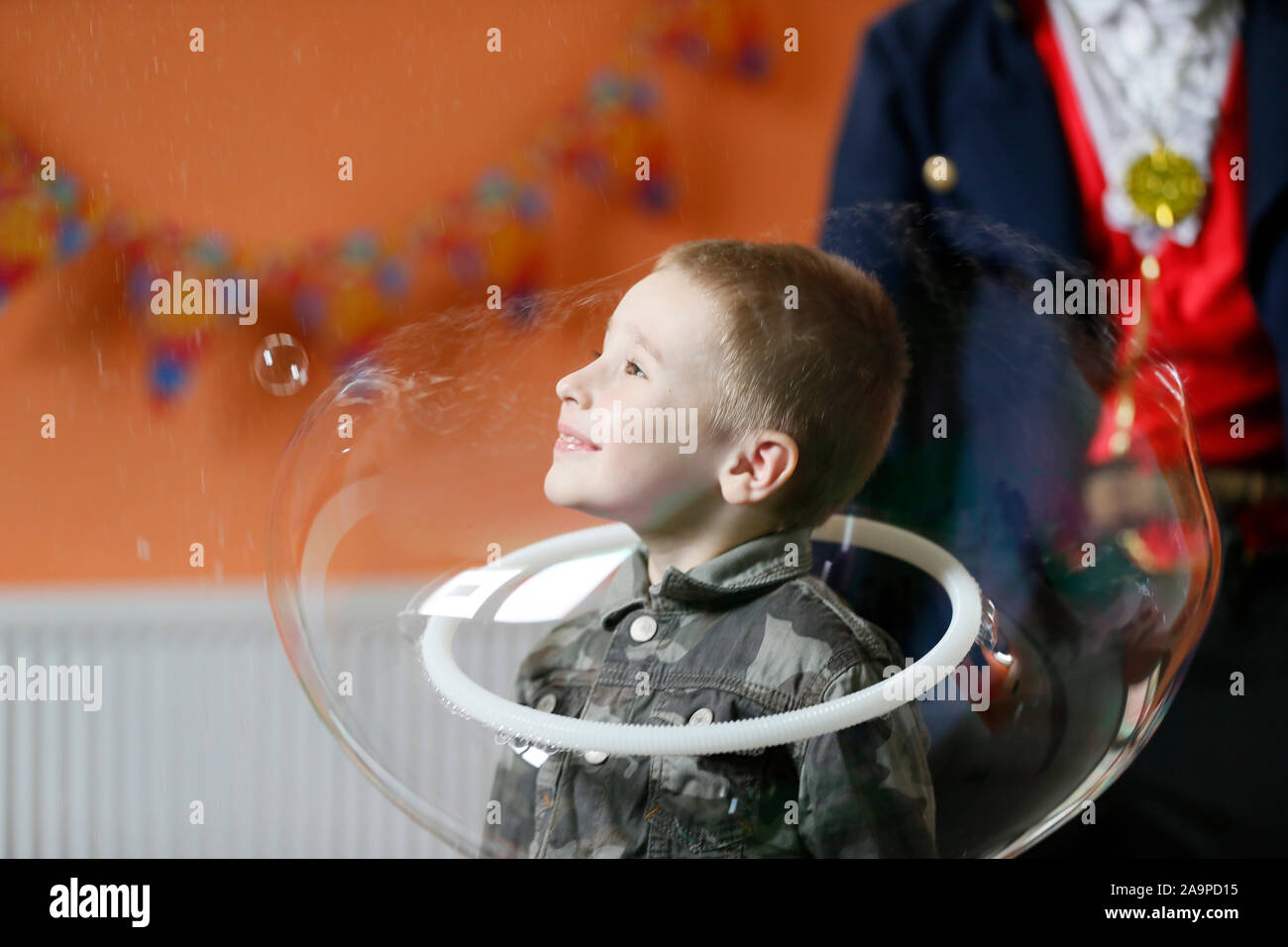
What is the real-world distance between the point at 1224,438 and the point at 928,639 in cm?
41

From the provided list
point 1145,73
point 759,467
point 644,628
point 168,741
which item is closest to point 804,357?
point 759,467

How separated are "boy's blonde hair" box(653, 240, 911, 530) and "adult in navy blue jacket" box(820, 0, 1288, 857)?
0.87 feet

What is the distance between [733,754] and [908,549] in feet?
0.64

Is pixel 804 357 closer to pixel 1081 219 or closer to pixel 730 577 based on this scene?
pixel 730 577

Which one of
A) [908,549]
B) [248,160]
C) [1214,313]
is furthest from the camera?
[248,160]

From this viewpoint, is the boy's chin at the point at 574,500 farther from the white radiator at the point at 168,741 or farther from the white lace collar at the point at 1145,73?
the white radiator at the point at 168,741

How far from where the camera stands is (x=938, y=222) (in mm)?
761

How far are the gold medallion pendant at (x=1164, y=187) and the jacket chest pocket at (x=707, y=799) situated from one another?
2.00 feet

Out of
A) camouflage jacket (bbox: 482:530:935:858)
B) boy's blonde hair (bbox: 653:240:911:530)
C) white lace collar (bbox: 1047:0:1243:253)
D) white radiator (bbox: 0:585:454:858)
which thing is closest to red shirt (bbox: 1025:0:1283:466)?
white lace collar (bbox: 1047:0:1243:253)

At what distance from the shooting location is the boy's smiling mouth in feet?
2.20

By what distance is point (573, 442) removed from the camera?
0.68 m

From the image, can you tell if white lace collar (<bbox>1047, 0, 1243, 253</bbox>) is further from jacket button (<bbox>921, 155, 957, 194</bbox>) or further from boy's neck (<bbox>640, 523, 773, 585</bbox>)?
boy's neck (<bbox>640, 523, 773, 585</bbox>)

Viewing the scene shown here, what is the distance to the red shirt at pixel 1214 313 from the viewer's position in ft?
3.02

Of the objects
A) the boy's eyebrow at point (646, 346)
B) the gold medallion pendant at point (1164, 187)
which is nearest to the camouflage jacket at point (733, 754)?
the boy's eyebrow at point (646, 346)
